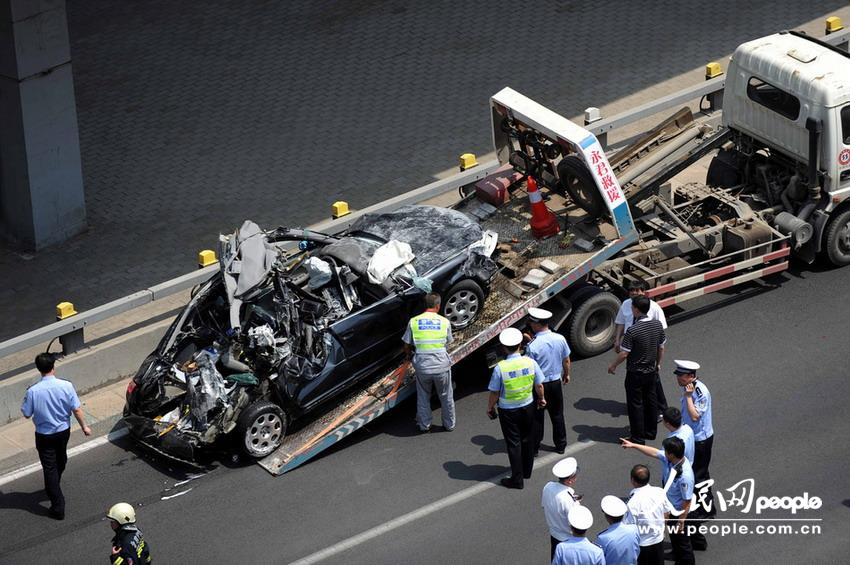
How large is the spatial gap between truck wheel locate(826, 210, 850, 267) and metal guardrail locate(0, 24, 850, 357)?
3.30m

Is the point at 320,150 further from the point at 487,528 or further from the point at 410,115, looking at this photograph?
the point at 487,528

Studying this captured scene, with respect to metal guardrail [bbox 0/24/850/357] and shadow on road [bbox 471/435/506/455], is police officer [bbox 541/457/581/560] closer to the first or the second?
shadow on road [bbox 471/435/506/455]

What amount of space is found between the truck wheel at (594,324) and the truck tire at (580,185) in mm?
932

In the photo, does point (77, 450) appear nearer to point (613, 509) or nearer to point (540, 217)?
point (540, 217)

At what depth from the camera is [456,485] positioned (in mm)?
13539

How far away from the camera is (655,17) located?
24.0 metres

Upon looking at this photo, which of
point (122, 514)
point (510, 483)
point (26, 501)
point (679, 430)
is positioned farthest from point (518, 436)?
point (26, 501)

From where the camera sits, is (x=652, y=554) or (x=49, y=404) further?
(x=49, y=404)

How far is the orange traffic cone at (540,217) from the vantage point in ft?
51.1

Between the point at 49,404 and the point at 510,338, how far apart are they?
4357mm

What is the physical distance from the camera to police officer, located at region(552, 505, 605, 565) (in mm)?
10742

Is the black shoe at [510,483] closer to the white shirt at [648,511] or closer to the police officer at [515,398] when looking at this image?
the police officer at [515,398]

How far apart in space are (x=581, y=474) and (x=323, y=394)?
2659mm

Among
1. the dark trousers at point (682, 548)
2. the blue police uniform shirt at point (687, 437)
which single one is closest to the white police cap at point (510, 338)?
the blue police uniform shirt at point (687, 437)
